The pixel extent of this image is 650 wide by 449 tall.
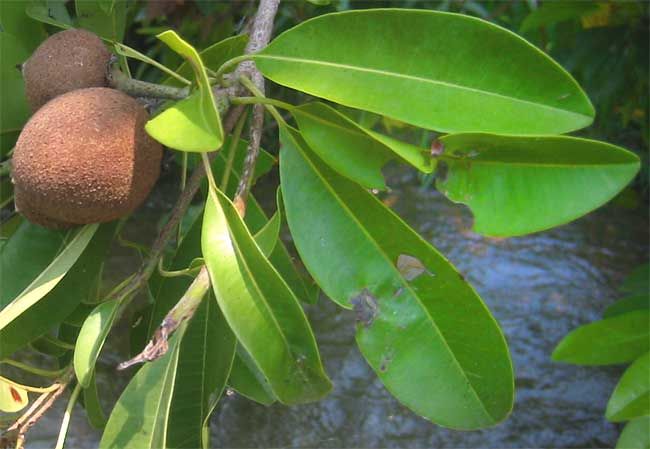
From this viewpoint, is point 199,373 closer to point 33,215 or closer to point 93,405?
point 93,405

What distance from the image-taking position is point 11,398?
673 millimetres

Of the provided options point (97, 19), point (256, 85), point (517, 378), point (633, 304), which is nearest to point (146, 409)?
point (256, 85)

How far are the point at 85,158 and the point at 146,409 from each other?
8.7 inches

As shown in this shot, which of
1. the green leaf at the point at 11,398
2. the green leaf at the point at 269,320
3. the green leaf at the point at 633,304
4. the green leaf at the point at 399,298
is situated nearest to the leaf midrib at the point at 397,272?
the green leaf at the point at 399,298

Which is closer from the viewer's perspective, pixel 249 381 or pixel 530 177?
pixel 530 177

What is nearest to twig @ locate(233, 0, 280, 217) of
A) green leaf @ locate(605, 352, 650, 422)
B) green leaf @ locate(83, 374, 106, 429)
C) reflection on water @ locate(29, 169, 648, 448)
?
green leaf @ locate(83, 374, 106, 429)

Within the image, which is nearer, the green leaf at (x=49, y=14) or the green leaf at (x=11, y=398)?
the green leaf at (x=11, y=398)

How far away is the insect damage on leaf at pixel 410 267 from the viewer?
686 millimetres

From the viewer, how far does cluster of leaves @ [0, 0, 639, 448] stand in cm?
61

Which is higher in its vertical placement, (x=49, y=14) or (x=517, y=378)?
(x=49, y=14)

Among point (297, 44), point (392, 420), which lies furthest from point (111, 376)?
point (297, 44)

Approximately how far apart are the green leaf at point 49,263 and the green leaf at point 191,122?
0.76 feet

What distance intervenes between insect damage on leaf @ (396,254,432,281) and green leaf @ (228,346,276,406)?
23 cm

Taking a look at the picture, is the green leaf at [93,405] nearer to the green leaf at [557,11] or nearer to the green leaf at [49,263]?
the green leaf at [49,263]
